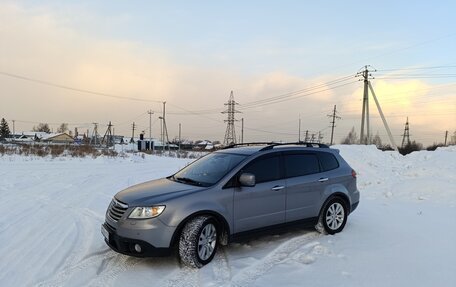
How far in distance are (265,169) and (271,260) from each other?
1.45 metres

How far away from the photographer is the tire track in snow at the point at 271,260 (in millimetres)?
4639

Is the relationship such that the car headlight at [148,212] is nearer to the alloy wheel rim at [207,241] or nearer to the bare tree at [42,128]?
the alloy wheel rim at [207,241]

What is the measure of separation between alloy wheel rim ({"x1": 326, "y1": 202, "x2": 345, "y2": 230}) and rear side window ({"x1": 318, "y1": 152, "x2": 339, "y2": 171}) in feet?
2.31

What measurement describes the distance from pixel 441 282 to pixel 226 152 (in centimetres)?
366

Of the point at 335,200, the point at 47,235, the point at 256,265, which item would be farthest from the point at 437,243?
the point at 47,235

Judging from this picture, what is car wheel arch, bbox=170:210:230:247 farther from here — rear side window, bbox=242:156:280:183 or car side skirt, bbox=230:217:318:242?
rear side window, bbox=242:156:280:183

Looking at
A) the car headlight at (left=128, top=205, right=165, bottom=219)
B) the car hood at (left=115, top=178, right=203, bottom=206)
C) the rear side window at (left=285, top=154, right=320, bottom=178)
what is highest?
the rear side window at (left=285, top=154, right=320, bottom=178)

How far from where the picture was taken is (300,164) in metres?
6.64

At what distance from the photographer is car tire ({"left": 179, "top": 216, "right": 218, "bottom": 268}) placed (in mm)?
4969

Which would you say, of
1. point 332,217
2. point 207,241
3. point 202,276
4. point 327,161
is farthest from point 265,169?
point 202,276

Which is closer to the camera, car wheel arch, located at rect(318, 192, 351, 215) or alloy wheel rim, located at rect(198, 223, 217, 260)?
alloy wheel rim, located at rect(198, 223, 217, 260)

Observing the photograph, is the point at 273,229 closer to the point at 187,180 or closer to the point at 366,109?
the point at 187,180

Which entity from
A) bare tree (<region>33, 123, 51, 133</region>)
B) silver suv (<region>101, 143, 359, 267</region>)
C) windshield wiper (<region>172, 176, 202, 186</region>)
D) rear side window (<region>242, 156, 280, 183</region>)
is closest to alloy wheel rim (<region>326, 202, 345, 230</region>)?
silver suv (<region>101, 143, 359, 267</region>)

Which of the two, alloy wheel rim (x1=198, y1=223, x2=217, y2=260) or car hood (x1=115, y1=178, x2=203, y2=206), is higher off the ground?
car hood (x1=115, y1=178, x2=203, y2=206)
